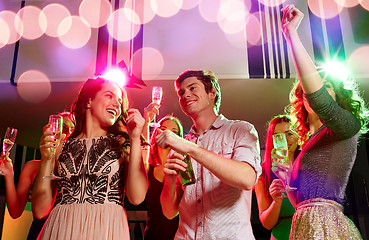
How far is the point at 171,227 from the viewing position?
2.47 metres

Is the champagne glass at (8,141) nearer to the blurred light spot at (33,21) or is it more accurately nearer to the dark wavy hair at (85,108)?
the dark wavy hair at (85,108)

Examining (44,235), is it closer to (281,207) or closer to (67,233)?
(67,233)

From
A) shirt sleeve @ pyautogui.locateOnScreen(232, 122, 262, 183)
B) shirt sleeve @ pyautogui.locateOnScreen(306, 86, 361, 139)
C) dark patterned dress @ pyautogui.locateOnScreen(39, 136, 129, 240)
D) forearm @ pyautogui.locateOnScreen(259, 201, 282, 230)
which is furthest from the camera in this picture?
forearm @ pyautogui.locateOnScreen(259, 201, 282, 230)

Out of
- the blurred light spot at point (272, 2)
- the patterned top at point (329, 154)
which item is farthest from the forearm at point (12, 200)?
the blurred light spot at point (272, 2)

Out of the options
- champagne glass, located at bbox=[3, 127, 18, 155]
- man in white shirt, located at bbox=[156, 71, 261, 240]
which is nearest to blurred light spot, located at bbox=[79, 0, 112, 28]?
champagne glass, located at bbox=[3, 127, 18, 155]

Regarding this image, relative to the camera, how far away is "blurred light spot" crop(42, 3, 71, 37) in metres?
4.08

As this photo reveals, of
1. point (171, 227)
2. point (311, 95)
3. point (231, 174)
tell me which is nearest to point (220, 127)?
point (231, 174)

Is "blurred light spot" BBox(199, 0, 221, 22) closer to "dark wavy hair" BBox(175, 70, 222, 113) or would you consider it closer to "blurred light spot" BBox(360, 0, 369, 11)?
"blurred light spot" BBox(360, 0, 369, 11)

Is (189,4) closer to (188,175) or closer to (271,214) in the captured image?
(271,214)

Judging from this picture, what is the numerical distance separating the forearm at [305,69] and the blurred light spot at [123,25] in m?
2.97

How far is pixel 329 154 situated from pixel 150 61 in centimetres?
294

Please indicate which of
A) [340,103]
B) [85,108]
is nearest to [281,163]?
[340,103]

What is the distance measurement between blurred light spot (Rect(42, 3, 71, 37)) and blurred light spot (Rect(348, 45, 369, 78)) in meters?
3.55

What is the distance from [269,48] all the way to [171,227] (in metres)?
2.47
